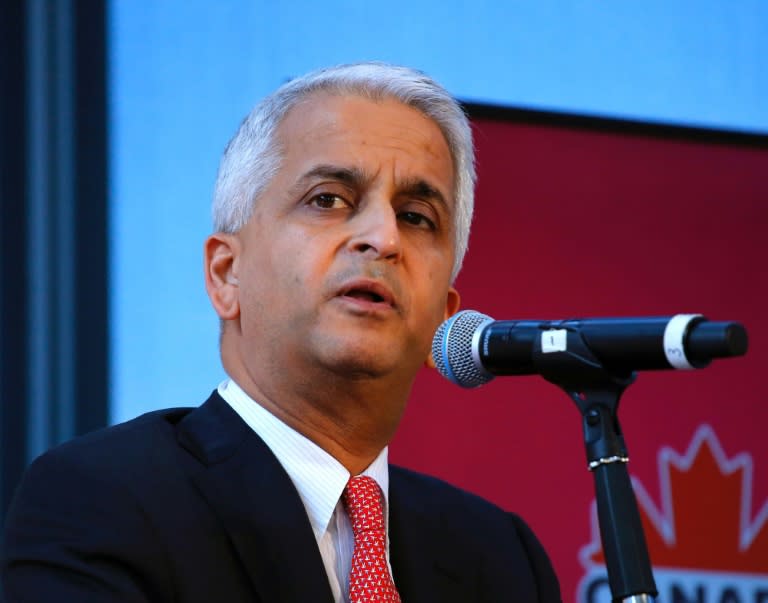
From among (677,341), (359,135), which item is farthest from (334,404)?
(677,341)

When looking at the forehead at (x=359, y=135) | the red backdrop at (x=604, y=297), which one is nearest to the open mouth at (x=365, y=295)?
the forehead at (x=359, y=135)

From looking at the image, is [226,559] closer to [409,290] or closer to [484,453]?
[409,290]

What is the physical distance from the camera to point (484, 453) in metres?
3.20

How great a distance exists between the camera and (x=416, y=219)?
2.29 metres

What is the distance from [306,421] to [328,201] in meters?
0.38

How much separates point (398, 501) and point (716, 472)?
1.23 metres

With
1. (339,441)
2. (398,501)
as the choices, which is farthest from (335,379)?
(398,501)

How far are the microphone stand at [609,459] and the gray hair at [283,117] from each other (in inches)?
32.2

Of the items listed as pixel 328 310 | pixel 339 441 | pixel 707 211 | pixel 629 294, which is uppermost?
pixel 707 211

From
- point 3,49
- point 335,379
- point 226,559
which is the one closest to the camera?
point 226,559

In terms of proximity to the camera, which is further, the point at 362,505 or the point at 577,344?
the point at 362,505

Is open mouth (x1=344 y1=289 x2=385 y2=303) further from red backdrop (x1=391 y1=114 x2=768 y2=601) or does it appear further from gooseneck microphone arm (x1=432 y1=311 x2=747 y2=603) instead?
red backdrop (x1=391 y1=114 x2=768 y2=601)

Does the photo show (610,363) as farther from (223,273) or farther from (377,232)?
(223,273)

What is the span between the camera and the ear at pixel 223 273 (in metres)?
2.30
